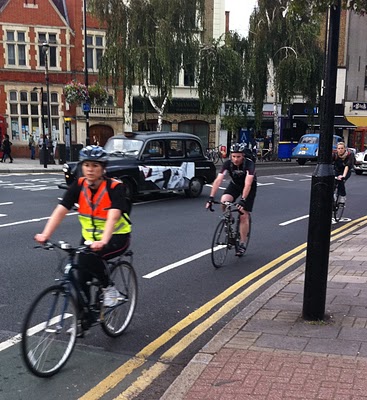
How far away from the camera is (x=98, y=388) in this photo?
3508 mm

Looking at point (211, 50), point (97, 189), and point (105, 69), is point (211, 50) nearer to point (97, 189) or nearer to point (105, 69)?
point (105, 69)

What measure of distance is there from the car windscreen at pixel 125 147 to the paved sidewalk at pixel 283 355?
797 cm

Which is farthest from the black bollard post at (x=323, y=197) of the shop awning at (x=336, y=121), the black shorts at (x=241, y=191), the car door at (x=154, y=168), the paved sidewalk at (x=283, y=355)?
the shop awning at (x=336, y=121)

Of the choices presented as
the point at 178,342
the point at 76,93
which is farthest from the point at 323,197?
the point at 76,93

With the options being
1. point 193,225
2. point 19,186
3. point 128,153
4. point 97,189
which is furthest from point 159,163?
point 97,189

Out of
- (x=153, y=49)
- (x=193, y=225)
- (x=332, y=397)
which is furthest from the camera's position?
(x=153, y=49)

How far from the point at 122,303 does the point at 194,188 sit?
33.0ft

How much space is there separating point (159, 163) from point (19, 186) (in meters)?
6.03

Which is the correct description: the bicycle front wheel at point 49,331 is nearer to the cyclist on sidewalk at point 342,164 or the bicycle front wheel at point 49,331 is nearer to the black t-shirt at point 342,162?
the cyclist on sidewalk at point 342,164

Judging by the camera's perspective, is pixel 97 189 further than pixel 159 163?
No

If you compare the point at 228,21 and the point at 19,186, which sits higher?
the point at 228,21

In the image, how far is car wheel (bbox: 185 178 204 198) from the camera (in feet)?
46.7

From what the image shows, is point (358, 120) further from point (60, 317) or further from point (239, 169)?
point (60, 317)

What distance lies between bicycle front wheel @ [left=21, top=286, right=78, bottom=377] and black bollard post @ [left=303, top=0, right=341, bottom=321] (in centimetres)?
224
